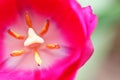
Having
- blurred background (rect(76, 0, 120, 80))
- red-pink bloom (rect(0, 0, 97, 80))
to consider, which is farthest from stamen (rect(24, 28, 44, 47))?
blurred background (rect(76, 0, 120, 80))


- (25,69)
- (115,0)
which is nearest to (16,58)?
(25,69)

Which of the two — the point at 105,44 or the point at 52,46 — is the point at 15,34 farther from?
the point at 105,44

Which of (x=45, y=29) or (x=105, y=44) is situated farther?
(x=105, y=44)

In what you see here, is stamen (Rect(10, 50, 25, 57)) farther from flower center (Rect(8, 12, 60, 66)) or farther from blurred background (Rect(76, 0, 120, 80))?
blurred background (Rect(76, 0, 120, 80))

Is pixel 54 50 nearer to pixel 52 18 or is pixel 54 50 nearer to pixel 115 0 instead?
pixel 52 18

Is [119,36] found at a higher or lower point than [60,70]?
higher

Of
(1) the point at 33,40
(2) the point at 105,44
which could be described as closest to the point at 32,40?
(1) the point at 33,40
